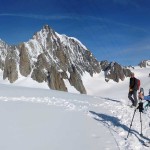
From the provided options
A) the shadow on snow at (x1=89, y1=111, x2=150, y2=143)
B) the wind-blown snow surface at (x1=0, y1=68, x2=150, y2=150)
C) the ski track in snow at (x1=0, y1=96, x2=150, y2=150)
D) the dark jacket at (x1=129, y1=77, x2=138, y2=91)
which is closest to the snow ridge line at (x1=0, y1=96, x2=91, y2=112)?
the ski track in snow at (x1=0, y1=96, x2=150, y2=150)

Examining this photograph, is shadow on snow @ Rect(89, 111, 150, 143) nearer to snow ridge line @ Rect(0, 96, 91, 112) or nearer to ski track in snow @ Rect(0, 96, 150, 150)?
ski track in snow @ Rect(0, 96, 150, 150)

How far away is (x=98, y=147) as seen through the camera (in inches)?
569

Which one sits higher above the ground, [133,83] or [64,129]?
[133,83]

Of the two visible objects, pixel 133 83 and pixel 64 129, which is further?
pixel 133 83

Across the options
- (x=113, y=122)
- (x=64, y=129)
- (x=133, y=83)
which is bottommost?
(x=64, y=129)

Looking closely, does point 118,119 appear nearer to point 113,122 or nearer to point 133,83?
point 113,122

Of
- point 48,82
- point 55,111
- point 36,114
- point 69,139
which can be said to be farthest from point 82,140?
point 48,82

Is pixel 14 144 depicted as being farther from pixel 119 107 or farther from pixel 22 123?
pixel 119 107

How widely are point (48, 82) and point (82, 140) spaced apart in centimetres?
17062

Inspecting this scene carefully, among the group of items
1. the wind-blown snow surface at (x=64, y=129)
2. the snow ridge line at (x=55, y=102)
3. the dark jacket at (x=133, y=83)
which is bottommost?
the wind-blown snow surface at (x=64, y=129)

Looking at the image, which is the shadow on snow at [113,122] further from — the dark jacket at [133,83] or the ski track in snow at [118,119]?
the dark jacket at [133,83]

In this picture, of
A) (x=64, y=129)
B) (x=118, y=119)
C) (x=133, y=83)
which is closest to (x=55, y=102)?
(x=133, y=83)

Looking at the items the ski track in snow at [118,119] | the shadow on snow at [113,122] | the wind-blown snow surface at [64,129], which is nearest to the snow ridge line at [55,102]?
the ski track in snow at [118,119]

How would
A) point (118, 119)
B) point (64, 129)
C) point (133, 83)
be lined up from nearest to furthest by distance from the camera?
1. point (64, 129)
2. point (118, 119)
3. point (133, 83)
